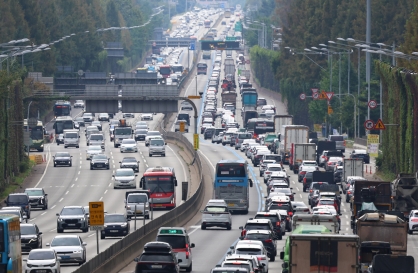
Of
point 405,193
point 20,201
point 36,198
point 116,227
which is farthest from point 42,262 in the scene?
point 36,198

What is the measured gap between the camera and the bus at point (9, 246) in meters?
38.8

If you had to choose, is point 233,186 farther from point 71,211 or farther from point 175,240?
point 175,240

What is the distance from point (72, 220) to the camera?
64.5 m

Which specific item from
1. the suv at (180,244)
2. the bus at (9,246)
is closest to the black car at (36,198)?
the suv at (180,244)

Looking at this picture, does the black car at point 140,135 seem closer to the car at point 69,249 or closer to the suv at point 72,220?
the suv at point 72,220

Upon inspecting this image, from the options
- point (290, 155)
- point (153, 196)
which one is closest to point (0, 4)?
point (290, 155)

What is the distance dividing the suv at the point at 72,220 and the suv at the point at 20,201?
9.62m

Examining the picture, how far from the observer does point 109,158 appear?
116m

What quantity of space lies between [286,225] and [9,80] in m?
32.6

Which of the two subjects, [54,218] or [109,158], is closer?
[54,218]

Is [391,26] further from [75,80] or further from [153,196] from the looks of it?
[153,196]

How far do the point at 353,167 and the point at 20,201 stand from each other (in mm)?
29120

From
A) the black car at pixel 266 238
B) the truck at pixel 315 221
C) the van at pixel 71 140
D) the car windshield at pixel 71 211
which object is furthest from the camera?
the van at pixel 71 140

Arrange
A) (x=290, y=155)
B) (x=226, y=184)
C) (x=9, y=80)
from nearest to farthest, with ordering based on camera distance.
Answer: (x=226, y=184) → (x=9, y=80) → (x=290, y=155)
